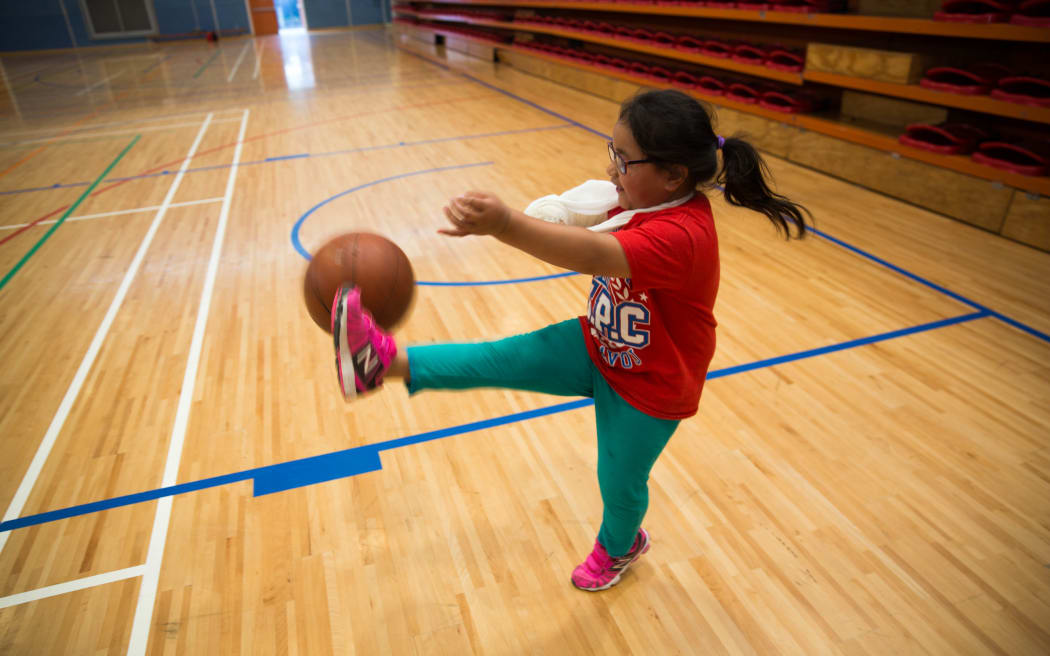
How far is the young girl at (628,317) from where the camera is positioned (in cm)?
108

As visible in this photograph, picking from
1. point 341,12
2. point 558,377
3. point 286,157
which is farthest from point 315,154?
point 341,12

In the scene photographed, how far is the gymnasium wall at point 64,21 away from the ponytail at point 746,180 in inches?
824

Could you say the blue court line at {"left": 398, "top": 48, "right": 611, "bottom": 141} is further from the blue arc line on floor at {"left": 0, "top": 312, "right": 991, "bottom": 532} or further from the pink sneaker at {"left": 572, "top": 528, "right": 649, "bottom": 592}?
the pink sneaker at {"left": 572, "top": 528, "right": 649, "bottom": 592}

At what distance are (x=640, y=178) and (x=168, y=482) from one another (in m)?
1.84

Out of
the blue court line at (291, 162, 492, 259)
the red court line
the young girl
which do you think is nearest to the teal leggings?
the young girl

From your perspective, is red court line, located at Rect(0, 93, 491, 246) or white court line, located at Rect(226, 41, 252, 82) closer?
red court line, located at Rect(0, 93, 491, 246)

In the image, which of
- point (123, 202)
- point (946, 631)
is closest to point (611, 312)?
point (946, 631)

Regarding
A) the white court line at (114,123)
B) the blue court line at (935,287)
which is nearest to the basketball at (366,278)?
the blue court line at (935,287)

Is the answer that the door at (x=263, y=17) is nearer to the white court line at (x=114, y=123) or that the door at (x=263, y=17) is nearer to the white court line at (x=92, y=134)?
the white court line at (x=114, y=123)

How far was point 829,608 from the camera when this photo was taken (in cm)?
158

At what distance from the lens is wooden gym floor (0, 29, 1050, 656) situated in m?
1.58

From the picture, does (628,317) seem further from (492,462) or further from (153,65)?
(153,65)

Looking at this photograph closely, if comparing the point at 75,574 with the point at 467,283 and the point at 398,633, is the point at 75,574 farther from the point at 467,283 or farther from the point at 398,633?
the point at 467,283

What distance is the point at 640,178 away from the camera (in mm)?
1195
